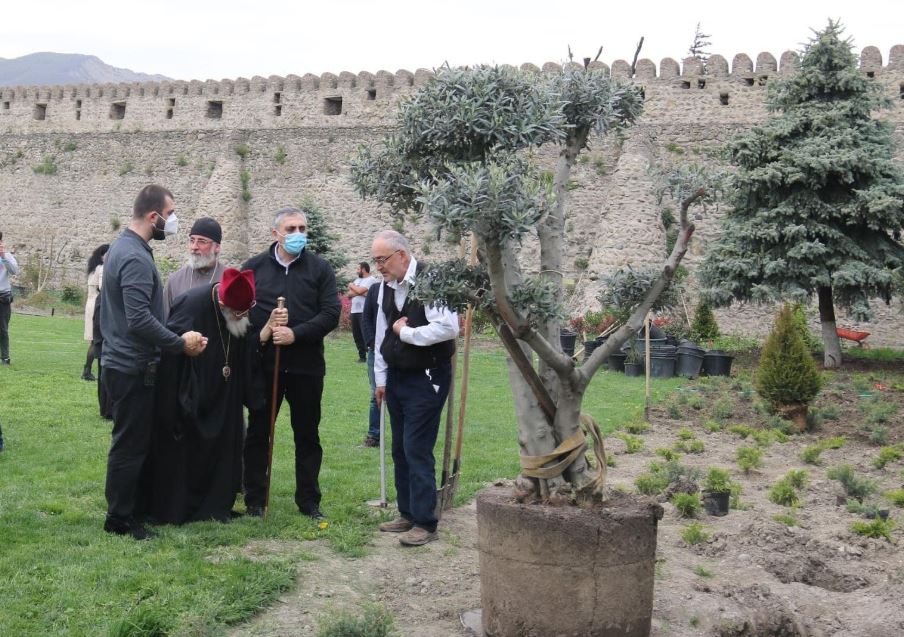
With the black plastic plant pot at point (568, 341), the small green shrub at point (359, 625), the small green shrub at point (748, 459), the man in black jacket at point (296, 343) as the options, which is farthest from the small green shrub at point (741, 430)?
the black plastic plant pot at point (568, 341)

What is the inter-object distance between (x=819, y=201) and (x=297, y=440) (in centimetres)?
1339

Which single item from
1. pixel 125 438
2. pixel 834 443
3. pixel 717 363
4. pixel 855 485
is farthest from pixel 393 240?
pixel 717 363

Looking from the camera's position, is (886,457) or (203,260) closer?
(203,260)

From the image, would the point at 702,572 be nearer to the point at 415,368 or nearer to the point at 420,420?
the point at 420,420

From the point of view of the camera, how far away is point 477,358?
17.3 metres

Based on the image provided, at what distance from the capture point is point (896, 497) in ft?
22.4

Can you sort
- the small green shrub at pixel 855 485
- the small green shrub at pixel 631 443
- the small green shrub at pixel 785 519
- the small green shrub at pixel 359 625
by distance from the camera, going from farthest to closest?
the small green shrub at pixel 631 443, the small green shrub at pixel 855 485, the small green shrub at pixel 785 519, the small green shrub at pixel 359 625

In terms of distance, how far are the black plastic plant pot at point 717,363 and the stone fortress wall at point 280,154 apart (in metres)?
6.74

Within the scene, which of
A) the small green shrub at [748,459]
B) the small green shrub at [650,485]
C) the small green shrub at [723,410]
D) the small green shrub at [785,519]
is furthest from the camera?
the small green shrub at [723,410]

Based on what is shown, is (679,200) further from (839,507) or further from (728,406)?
(728,406)

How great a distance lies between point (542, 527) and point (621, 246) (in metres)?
19.6

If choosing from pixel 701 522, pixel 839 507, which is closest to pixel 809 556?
pixel 701 522

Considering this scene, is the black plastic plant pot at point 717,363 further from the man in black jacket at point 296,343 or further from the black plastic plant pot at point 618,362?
the man in black jacket at point 296,343

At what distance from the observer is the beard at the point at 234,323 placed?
5.68 m
